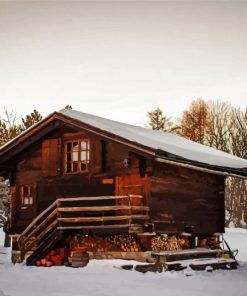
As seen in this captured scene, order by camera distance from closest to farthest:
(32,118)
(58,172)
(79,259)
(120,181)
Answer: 1. (79,259)
2. (120,181)
3. (58,172)
4. (32,118)

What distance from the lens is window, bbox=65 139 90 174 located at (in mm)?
21031

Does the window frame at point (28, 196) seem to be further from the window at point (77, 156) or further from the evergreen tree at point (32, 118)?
the evergreen tree at point (32, 118)

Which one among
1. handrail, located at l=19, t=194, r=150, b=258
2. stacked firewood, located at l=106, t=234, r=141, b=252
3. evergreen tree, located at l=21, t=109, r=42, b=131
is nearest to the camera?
handrail, located at l=19, t=194, r=150, b=258

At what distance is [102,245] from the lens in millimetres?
19875

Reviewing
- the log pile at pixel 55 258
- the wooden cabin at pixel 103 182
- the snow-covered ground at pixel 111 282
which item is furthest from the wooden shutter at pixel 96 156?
the snow-covered ground at pixel 111 282

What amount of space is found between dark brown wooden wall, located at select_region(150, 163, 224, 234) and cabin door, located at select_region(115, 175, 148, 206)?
0.31 metres

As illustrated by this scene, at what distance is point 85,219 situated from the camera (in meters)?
18.8

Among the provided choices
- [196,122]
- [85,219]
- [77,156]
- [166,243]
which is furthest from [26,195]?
[196,122]

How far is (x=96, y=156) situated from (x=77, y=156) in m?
1.24

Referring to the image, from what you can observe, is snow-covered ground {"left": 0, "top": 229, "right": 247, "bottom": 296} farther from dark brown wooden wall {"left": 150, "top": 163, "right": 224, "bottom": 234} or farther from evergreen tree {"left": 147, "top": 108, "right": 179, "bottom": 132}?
evergreen tree {"left": 147, "top": 108, "right": 179, "bottom": 132}

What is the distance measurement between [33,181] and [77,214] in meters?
3.00

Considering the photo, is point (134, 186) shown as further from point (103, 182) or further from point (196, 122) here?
point (196, 122)

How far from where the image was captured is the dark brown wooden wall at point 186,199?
1966 cm

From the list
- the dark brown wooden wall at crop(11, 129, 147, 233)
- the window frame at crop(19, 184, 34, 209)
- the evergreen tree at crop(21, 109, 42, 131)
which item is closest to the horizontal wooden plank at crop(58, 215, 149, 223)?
the dark brown wooden wall at crop(11, 129, 147, 233)
